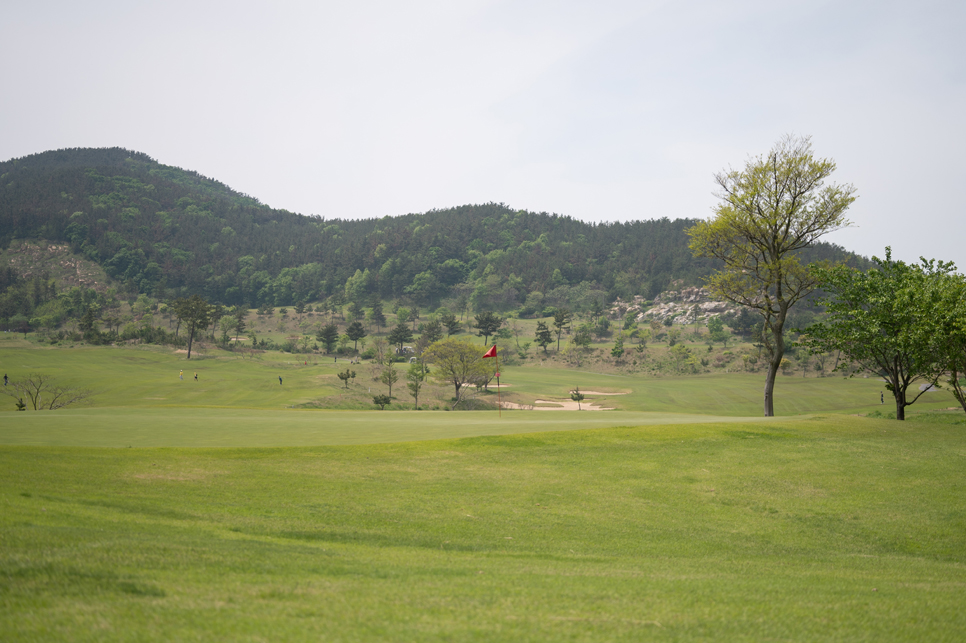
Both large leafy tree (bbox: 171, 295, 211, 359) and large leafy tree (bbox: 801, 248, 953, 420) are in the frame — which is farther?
large leafy tree (bbox: 171, 295, 211, 359)

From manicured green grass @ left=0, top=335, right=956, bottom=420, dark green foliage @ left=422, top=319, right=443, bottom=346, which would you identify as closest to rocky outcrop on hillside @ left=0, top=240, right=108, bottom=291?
manicured green grass @ left=0, top=335, right=956, bottom=420

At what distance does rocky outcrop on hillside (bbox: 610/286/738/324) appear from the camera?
481 ft

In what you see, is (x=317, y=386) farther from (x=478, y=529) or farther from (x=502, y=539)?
Answer: (x=502, y=539)

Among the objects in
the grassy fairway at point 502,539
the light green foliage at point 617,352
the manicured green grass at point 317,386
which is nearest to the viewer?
the grassy fairway at point 502,539

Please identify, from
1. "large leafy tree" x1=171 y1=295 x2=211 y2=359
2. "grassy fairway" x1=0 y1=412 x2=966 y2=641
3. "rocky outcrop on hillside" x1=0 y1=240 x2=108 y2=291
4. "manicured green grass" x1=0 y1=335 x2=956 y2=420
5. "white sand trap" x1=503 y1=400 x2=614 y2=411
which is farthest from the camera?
"rocky outcrop on hillside" x1=0 y1=240 x2=108 y2=291

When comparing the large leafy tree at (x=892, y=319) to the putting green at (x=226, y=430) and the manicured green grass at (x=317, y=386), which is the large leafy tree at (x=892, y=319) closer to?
the putting green at (x=226, y=430)

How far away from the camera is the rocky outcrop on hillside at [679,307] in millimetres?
146500

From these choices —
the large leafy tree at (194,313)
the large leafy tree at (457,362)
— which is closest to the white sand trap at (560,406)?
the large leafy tree at (457,362)

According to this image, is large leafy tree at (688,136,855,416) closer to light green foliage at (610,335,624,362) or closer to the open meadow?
the open meadow

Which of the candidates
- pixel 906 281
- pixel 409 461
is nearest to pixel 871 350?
pixel 906 281

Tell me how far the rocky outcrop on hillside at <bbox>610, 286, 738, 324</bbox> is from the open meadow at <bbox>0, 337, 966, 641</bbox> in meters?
129

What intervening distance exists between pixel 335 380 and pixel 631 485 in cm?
6448

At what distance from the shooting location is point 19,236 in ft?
639

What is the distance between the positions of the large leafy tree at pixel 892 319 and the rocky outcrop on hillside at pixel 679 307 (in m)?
122
